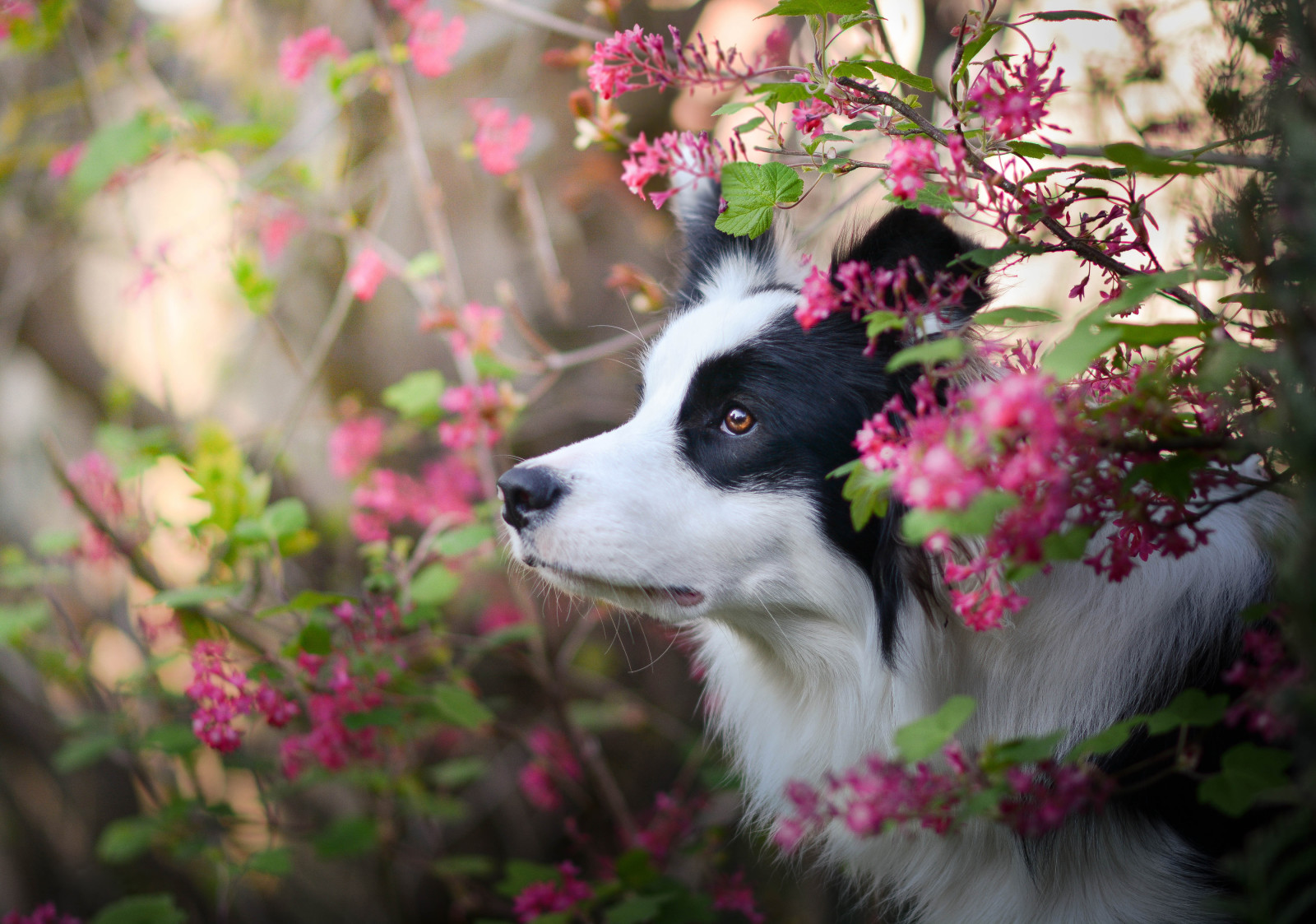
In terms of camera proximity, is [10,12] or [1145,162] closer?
[1145,162]

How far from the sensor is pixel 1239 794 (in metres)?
0.89

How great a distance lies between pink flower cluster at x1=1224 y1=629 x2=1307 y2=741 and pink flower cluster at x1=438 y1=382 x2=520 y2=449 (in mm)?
1676

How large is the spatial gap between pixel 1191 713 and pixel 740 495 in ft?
2.70

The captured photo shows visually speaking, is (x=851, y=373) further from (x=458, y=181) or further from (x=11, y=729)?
(x=11, y=729)

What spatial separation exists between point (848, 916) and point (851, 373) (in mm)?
1492

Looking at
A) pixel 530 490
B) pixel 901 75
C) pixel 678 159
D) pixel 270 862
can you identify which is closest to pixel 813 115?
pixel 901 75

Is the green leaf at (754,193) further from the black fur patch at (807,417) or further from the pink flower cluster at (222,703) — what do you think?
the pink flower cluster at (222,703)

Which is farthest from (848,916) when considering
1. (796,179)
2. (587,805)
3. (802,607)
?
(796,179)

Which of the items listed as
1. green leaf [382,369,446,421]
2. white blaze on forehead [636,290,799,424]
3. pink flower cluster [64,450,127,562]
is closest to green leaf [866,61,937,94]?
white blaze on forehead [636,290,799,424]

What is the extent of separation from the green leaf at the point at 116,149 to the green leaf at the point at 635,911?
2.23m

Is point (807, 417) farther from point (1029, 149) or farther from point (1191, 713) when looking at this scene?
point (1191, 713)

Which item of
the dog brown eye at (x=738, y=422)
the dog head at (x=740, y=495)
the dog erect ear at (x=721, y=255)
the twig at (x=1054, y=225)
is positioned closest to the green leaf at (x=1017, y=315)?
the twig at (x=1054, y=225)

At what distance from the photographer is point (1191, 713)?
0.98m

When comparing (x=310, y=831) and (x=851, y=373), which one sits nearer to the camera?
(x=851, y=373)
